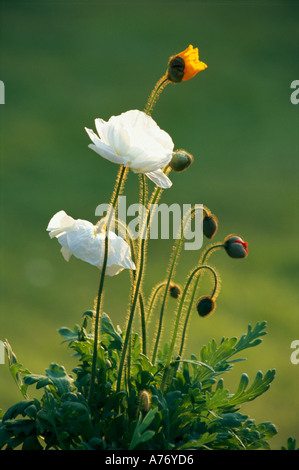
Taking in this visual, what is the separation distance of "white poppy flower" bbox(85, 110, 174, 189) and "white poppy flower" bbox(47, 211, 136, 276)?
11 cm

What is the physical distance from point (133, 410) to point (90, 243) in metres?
0.27

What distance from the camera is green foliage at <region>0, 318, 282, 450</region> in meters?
0.90

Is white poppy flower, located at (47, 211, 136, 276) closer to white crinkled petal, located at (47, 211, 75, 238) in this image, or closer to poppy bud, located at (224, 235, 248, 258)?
white crinkled petal, located at (47, 211, 75, 238)

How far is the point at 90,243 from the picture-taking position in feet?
2.87

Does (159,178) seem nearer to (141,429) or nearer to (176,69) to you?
(176,69)

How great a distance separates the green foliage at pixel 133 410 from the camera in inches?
35.6

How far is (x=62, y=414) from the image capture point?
917 millimetres

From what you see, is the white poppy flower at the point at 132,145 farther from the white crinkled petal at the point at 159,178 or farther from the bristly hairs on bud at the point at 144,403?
the bristly hairs on bud at the point at 144,403

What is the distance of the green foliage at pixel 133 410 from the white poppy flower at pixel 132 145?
299 millimetres

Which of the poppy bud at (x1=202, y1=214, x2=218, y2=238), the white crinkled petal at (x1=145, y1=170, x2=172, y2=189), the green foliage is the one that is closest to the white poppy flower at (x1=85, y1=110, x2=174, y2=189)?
the white crinkled petal at (x1=145, y1=170, x2=172, y2=189)

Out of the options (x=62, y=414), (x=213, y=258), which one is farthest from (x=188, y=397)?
(x=213, y=258)

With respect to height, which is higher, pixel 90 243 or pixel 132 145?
pixel 132 145

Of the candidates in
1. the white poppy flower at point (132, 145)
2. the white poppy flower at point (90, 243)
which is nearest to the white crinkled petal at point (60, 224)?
the white poppy flower at point (90, 243)

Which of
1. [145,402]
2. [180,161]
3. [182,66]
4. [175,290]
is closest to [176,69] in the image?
[182,66]
